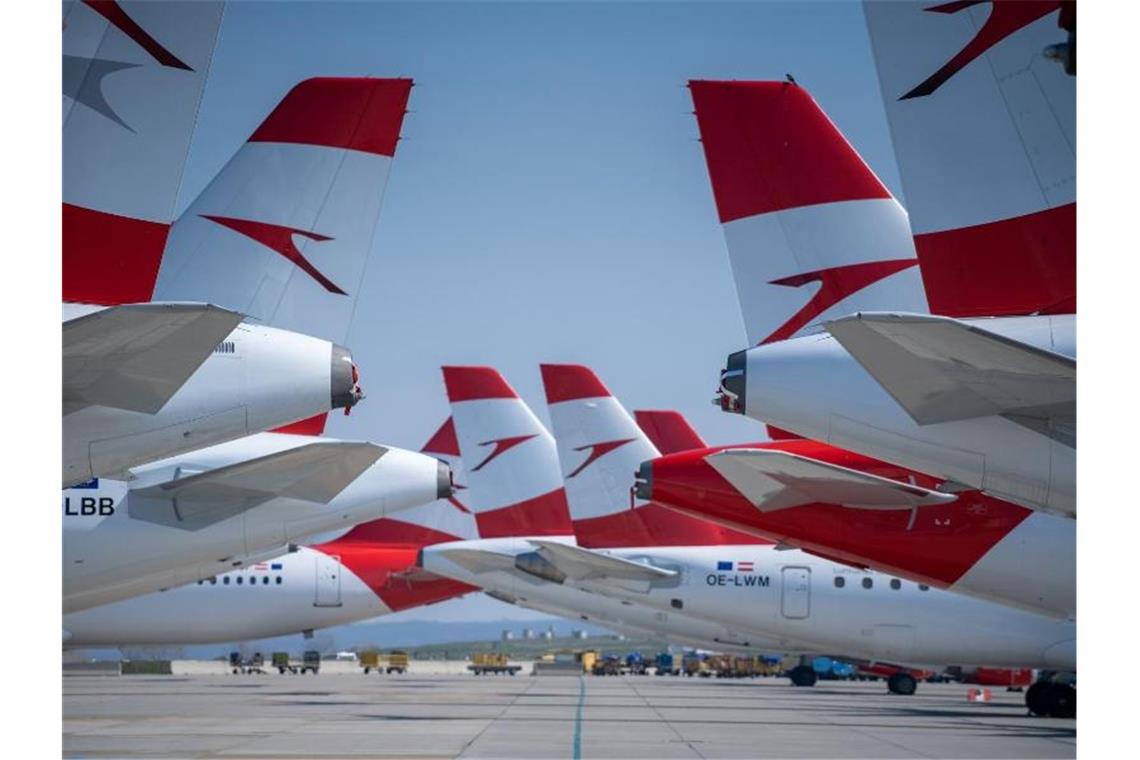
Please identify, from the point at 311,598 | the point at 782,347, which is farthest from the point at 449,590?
the point at 782,347

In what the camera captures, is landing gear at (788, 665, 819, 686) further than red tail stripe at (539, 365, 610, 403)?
Yes

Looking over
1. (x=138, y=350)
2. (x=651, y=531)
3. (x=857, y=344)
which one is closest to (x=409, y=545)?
(x=651, y=531)

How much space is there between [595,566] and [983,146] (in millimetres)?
19928

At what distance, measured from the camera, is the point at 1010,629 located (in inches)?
1040

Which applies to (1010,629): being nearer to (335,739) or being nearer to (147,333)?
(335,739)

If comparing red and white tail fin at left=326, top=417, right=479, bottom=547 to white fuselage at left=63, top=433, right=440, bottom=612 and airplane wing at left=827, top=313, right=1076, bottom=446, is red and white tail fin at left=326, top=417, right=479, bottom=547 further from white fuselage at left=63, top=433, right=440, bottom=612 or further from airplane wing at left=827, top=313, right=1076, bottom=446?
airplane wing at left=827, top=313, right=1076, bottom=446

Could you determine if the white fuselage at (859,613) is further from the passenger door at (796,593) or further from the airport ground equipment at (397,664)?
the airport ground equipment at (397,664)

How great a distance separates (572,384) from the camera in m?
32.5

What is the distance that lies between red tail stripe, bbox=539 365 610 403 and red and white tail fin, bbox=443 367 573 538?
13.7ft

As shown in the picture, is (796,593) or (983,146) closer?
(983,146)

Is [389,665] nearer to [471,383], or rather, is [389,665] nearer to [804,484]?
[471,383]

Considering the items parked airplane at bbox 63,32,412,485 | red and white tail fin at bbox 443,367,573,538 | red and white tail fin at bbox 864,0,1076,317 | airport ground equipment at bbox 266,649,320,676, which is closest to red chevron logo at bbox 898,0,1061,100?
red and white tail fin at bbox 864,0,1076,317

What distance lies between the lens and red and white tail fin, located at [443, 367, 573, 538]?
3659cm

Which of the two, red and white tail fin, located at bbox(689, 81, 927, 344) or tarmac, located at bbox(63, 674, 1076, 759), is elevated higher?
red and white tail fin, located at bbox(689, 81, 927, 344)
